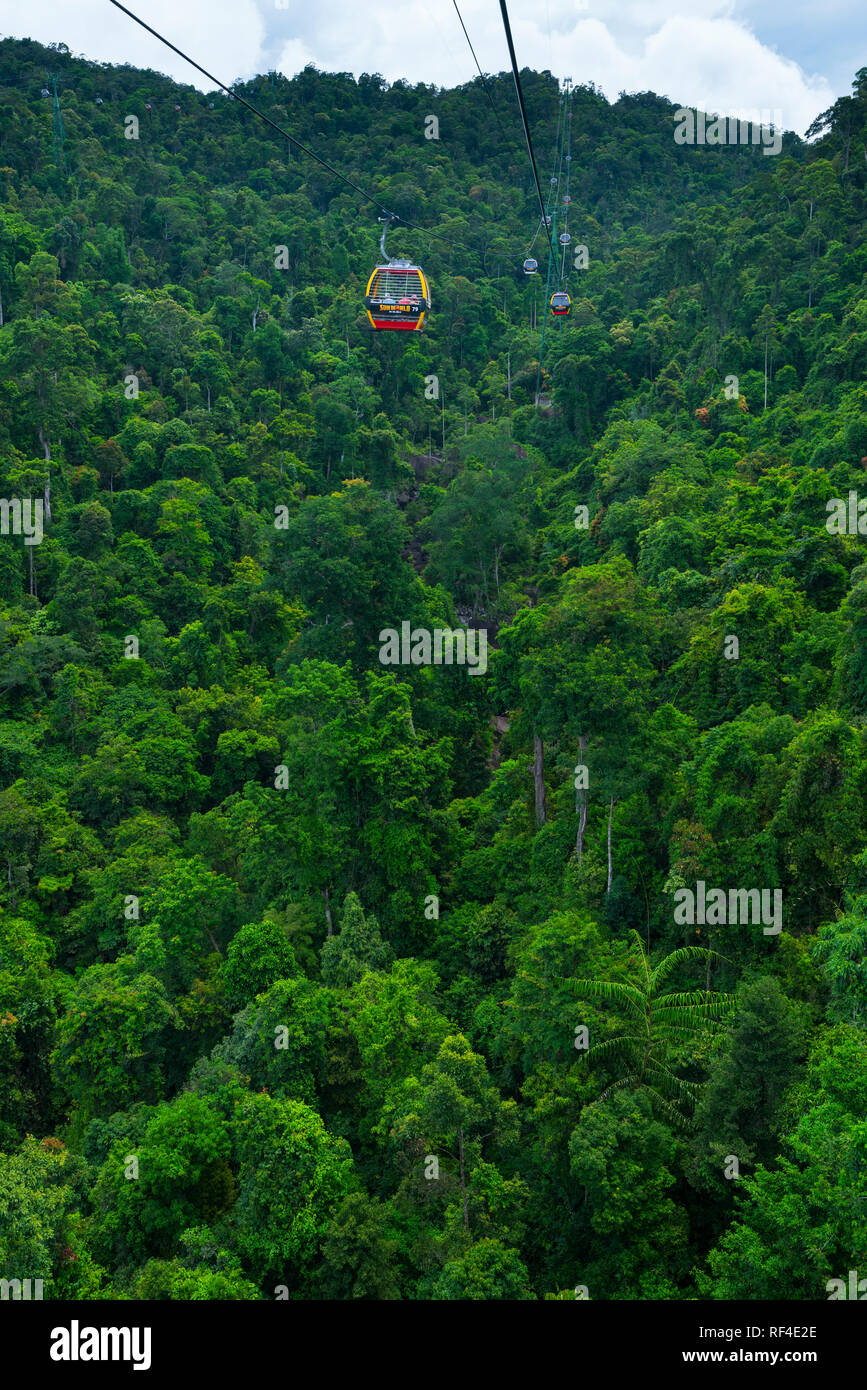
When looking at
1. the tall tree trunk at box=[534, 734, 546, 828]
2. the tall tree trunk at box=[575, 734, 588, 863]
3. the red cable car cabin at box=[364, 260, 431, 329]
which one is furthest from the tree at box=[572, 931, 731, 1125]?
the red cable car cabin at box=[364, 260, 431, 329]

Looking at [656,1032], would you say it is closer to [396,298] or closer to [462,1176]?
[462,1176]

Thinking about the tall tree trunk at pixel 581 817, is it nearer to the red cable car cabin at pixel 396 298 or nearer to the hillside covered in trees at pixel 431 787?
the hillside covered in trees at pixel 431 787

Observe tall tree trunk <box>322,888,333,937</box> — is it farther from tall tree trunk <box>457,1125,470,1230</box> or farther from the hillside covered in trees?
tall tree trunk <box>457,1125,470,1230</box>

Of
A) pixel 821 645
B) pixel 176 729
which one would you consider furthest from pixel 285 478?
A: pixel 821 645

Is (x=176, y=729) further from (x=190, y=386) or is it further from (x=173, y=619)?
(x=190, y=386)

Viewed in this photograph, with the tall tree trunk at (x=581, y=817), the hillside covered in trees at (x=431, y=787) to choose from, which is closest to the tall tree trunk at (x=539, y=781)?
the hillside covered in trees at (x=431, y=787)
